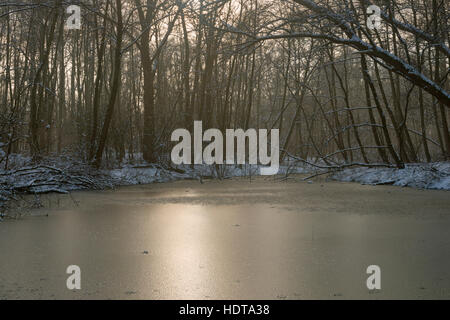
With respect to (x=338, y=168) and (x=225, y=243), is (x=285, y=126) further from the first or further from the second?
(x=225, y=243)

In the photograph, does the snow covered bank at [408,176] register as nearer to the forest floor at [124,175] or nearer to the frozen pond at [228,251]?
the forest floor at [124,175]

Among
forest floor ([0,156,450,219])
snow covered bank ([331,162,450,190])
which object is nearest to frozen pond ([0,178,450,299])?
forest floor ([0,156,450,219])

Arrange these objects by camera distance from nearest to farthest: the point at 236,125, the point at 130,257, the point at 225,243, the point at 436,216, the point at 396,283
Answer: the point at 396,283 < the point at 130,257 < the point at 225,243 < the point at 436,216 < the point at 236,125

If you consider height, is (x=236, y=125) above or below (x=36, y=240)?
above

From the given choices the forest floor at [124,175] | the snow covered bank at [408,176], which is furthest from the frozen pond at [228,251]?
the snow covered bank at [408,176]

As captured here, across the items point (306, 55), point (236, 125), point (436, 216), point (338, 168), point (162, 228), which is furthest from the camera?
point (236, 125)

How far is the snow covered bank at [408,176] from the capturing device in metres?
6.93

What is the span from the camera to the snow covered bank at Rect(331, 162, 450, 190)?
6.93m

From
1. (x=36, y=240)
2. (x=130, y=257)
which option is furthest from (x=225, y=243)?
(x=36, y=240)

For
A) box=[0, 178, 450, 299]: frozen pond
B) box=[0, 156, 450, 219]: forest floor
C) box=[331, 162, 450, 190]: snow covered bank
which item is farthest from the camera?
box=[331, 162, 450, 190]: snow covered bank

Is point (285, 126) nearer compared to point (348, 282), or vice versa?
point (348, 282)

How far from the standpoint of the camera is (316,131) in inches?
909

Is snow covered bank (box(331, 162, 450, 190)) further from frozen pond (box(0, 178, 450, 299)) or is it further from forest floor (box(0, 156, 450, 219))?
frozen pond (box(0, 178, 450, 299))
